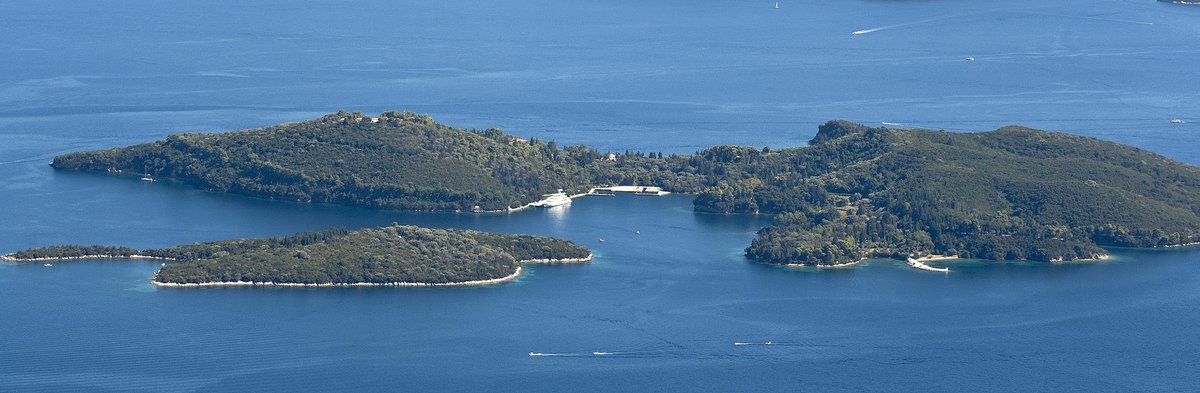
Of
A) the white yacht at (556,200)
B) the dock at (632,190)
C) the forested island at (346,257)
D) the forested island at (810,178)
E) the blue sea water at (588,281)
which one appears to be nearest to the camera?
the blue sea water at (588,281)

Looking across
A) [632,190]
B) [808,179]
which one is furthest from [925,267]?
[632,190]

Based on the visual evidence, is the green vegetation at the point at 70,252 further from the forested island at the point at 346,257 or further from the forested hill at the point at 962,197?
the forested hill at the point at 962,197

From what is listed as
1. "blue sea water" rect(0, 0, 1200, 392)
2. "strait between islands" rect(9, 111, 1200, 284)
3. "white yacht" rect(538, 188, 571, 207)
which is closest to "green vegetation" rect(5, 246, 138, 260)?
"blue sea water" rect(0, 0, 1200, 392)

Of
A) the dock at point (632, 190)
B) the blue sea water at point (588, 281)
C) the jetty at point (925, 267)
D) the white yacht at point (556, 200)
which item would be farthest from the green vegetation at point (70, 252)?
the jetty at point (925, 267)

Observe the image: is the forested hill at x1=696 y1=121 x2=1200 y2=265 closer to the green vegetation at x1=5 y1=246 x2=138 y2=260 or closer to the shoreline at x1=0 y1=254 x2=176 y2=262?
the shoreline at x1=0 y1=254 x2=176 y2=262

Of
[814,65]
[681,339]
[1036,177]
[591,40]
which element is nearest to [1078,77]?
[814,65]

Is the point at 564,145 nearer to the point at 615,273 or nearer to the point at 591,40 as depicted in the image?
the point at 615,273
